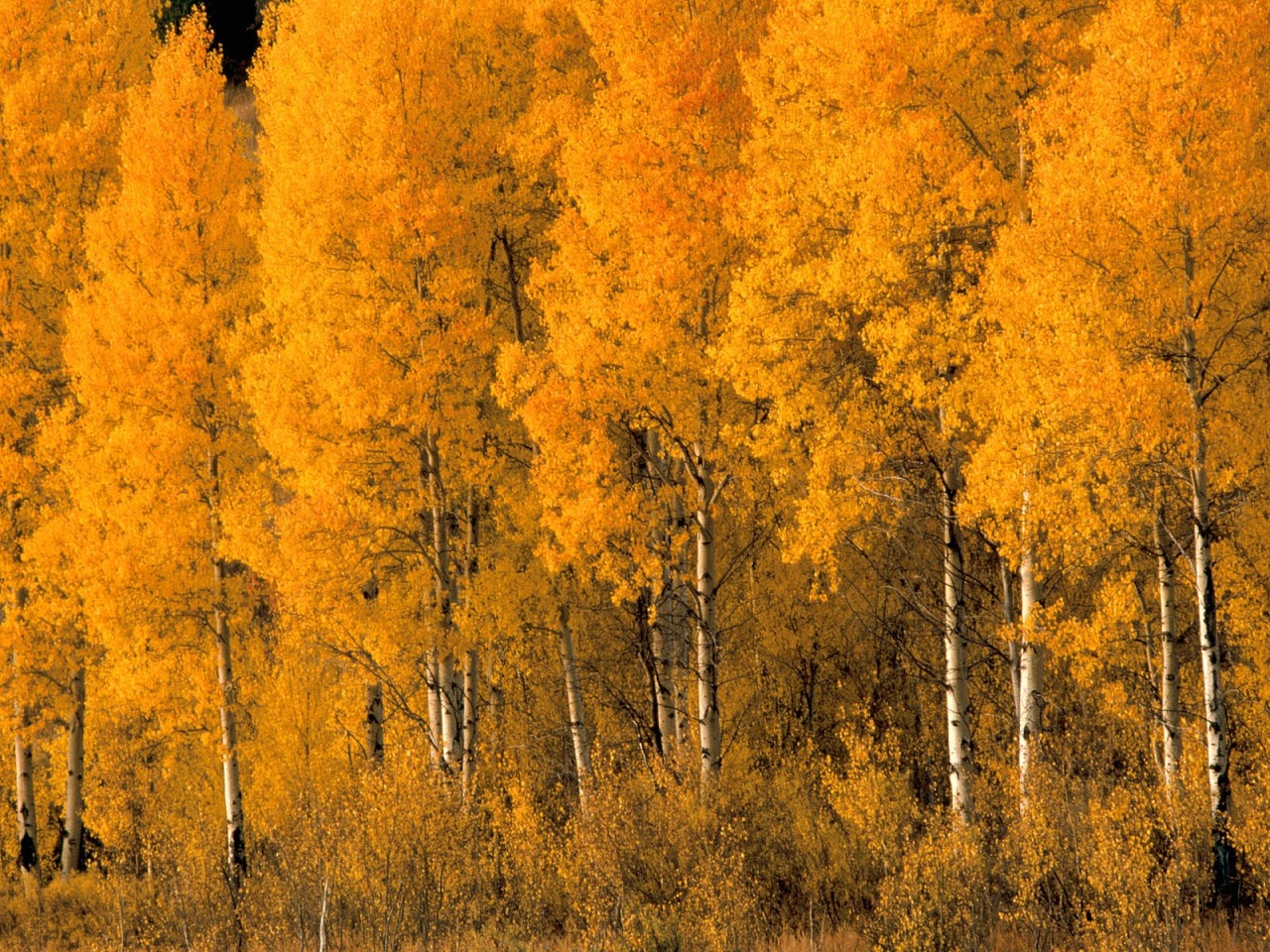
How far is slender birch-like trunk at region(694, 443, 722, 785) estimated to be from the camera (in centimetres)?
1530

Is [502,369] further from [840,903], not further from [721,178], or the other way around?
[840,903]

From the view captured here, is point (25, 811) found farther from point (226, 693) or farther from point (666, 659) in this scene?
point (666, 659)

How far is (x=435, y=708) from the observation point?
18.4 metres

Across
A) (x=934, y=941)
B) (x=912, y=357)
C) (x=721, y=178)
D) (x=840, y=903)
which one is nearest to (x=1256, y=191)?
(x=912, y=357)

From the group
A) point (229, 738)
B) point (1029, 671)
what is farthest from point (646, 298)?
point (229, 738)

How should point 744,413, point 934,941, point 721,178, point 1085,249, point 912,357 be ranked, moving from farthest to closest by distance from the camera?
point 744,413 → point 721,178 → point 912,357 → point 1085,249 → point 934,941

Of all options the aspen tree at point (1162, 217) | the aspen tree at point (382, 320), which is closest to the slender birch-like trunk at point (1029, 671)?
the aspen tree at point (1162, 217)

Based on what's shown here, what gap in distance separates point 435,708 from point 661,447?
5000mm

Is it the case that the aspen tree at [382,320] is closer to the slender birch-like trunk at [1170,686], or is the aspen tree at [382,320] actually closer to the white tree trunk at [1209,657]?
the slender birch-like trunk at [1170,686]

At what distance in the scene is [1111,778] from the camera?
54.3ft

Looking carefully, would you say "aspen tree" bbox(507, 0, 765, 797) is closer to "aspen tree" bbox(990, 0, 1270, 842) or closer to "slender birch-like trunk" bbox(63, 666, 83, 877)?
"aspen tree" bbox(990, 0, 1270, 842)

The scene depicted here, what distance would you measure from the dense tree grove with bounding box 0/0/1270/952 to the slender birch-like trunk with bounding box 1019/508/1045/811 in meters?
0.10

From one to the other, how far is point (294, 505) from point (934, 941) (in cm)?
945

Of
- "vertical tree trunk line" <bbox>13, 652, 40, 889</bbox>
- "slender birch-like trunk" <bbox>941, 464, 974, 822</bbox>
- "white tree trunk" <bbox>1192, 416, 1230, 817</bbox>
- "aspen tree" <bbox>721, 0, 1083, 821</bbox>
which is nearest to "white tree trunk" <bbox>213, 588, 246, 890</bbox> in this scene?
"vertical tree trunk line" <bbox>13, 652, 40, 889</bbox>
